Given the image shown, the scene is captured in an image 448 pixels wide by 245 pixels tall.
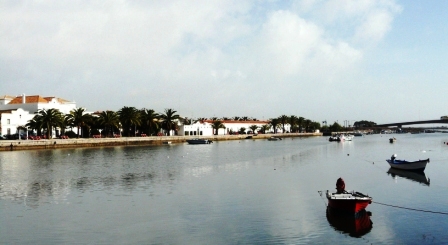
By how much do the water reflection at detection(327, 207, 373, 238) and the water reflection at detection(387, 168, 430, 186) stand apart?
1745 cm

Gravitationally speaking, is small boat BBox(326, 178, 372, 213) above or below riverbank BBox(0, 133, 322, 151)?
below

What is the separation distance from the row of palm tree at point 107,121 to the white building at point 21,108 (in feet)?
12.4

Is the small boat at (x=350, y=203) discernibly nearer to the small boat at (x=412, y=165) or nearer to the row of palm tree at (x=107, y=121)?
the small boat at (x=412, y=165)

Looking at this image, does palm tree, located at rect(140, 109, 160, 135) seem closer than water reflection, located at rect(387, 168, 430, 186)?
No

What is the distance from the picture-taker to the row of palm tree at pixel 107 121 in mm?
99062

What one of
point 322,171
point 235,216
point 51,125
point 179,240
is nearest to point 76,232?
point 179,240

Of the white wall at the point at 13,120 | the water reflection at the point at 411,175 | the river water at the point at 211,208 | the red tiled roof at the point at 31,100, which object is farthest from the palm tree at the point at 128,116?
the water reflection at the point at 411,175

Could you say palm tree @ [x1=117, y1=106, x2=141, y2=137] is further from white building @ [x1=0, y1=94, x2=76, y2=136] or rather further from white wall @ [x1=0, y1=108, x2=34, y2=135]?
white wall @ [x1=0, y1=108, x2=34, y2=135]

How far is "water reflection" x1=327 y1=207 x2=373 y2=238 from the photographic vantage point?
2269 cm

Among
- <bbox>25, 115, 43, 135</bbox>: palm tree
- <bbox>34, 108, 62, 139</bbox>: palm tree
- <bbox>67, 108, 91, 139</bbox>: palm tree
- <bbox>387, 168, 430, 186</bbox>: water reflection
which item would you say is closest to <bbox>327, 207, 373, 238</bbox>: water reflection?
<bbox>387, 168, 430, 186</bbox>: water reflection

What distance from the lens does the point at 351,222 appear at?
79.4 ft

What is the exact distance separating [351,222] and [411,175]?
25.0m

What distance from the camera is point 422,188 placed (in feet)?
121

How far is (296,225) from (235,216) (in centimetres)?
369
